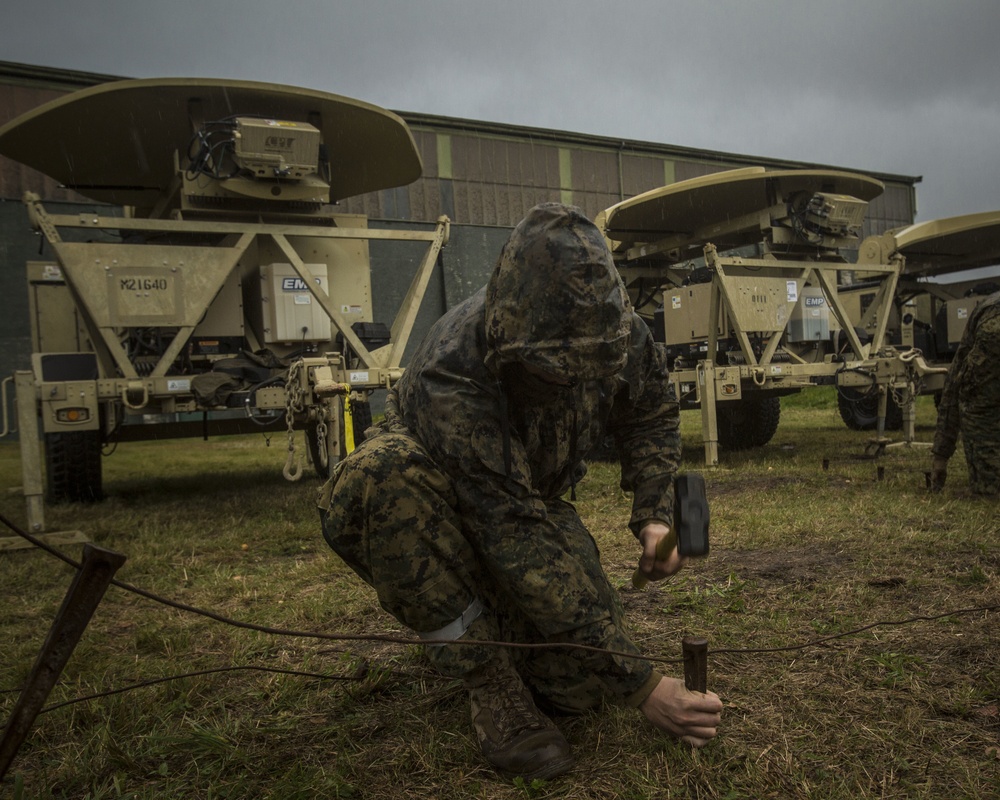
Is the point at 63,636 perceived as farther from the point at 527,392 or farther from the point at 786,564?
the point at 786,564

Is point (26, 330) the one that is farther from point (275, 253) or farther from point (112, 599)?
point (112, 599)

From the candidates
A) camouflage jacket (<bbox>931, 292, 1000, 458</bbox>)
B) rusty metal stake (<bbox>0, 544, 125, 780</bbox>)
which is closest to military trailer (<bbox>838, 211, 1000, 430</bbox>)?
camouflage jacket (<bbox>931, 292, 1000, 458</bbox>)

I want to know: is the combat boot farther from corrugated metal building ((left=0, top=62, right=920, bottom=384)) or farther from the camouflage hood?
corrugated metal building ((left=0, top=62, right=920, bottom=384))

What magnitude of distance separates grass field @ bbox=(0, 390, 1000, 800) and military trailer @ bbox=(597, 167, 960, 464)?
2.28 m

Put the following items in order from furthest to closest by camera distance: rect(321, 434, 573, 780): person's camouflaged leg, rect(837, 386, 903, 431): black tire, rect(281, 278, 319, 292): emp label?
1. rect(837, 386, 903, 431): black tire
2. rect(281, 278, 319, 292): emp label
3. rect(321, 434, 573, 780): person's camouflaged leg

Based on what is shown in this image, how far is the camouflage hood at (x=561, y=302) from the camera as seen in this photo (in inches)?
69.5

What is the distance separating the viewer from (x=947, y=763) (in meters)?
1.71

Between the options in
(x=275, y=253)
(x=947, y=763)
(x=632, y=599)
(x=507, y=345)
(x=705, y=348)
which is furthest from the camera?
(x=705, y=348)

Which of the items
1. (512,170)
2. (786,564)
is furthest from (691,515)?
(512,170)

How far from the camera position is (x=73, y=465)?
230 inches

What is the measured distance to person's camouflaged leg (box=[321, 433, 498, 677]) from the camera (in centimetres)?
190

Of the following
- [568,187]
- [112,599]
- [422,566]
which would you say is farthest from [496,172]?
[422,566]

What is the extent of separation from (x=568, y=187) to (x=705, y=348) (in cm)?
1229

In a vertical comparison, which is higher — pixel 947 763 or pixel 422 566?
pixel 422 566
